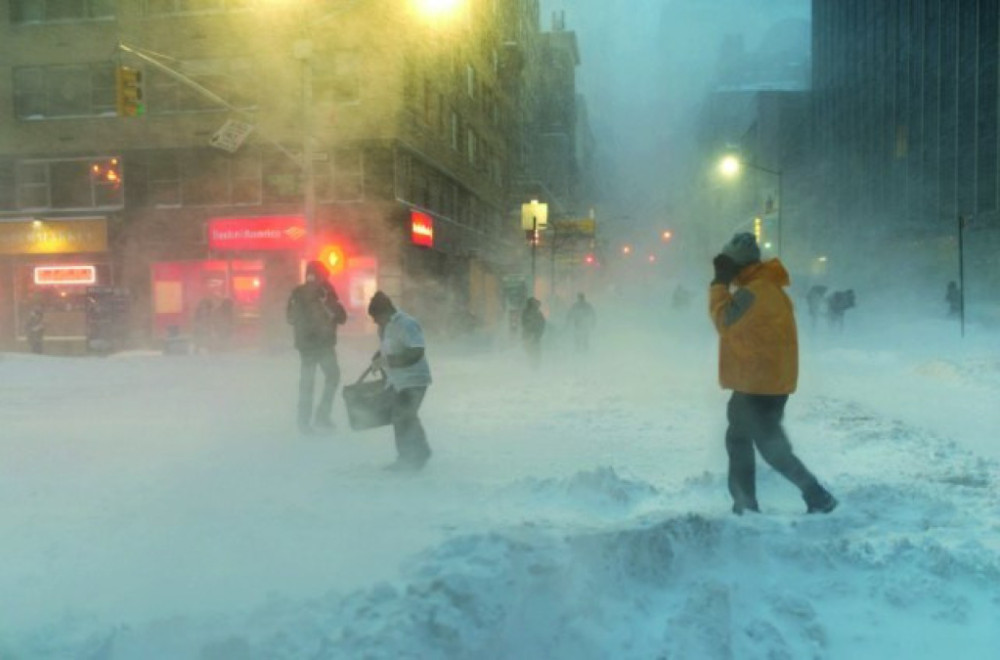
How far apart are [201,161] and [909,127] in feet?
107

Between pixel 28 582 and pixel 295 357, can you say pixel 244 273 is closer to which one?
pixel 295 357

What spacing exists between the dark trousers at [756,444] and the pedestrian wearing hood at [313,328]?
175 inches

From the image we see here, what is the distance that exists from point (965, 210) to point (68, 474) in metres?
36.1

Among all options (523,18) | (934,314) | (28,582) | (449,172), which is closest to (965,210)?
(934,314)

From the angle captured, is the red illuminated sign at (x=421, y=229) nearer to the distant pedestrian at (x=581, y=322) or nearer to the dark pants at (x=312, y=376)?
the distant pedestrian at (x=581, y=322)

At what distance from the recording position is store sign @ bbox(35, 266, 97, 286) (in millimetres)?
26609

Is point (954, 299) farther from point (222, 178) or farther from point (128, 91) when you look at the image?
point (128, 91)

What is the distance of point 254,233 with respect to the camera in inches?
995

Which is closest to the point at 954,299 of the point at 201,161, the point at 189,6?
the point at 201,161

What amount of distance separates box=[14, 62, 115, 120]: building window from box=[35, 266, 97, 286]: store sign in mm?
4715

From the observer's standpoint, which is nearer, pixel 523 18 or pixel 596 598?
pixel 596 598

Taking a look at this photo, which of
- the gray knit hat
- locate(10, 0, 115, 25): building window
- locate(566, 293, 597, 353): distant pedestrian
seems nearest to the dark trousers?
the gray knit hat

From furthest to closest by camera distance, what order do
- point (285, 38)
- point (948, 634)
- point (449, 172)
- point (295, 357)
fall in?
point (449, 172) → point (285, 38) → point (295, 357) → point (948, 634)

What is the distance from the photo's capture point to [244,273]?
25.9m
